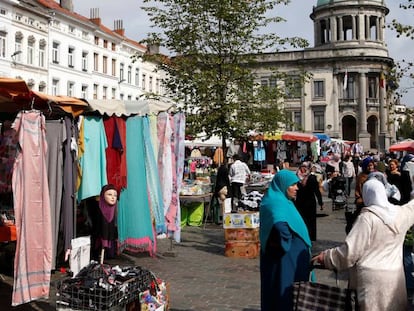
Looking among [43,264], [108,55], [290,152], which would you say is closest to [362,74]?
[108,55]

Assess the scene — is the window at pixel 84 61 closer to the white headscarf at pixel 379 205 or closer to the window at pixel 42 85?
the window at pixel 42 85

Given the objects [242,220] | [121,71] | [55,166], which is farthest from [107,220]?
[121,71]

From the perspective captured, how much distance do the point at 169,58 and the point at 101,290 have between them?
1378 cm

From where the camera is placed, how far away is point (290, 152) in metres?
31.5

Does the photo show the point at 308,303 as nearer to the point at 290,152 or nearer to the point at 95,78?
the point at 290,152

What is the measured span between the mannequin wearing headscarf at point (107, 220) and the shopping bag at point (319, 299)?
3.85 m

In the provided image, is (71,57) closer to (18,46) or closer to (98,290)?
(18,46)

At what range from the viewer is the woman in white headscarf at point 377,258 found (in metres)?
4.20

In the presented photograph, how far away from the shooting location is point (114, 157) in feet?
27.0

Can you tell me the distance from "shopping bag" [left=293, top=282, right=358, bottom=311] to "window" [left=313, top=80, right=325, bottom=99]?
62722 millimetres

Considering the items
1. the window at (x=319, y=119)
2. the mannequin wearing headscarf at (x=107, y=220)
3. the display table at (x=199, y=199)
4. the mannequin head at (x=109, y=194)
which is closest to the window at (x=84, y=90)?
the window at (x=319, y=119)

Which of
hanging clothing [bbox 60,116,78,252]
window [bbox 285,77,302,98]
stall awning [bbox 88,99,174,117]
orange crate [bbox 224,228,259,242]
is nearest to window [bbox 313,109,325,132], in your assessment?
window [bbox 285,77,302,98]

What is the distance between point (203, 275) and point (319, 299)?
4383 mm

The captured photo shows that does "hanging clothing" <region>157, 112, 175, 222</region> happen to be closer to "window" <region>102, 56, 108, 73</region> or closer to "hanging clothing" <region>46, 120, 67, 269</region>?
"hanging clothing" <region>46, 120, 67, 269</region>
